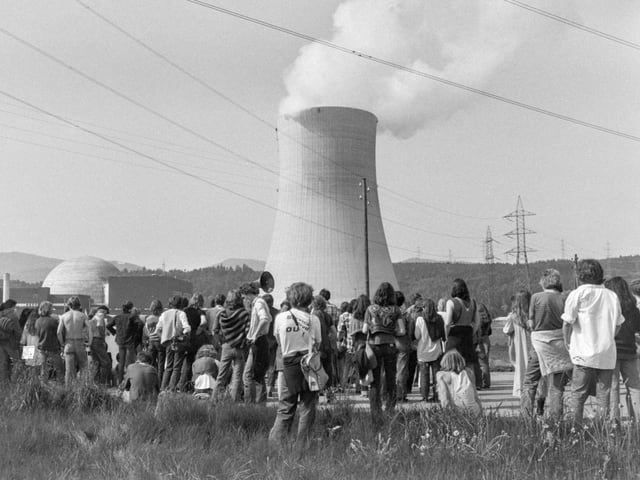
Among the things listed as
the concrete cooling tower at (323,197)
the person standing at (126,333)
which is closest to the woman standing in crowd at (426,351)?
the person standing at (126,333)

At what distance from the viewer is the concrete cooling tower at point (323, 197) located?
19.0 metres

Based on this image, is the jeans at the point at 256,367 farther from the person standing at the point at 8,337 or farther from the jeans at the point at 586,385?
the jeans at the point at 586,385

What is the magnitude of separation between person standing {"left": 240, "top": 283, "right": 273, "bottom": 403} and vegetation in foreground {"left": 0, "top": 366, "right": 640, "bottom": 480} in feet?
3.41

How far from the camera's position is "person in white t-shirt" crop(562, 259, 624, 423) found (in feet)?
14.6

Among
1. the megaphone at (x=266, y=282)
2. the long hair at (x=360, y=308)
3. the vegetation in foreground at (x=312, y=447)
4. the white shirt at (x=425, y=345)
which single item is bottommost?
the vegetation in foreground at (x=312, y=447)

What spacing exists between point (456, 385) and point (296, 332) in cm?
Answer: 128

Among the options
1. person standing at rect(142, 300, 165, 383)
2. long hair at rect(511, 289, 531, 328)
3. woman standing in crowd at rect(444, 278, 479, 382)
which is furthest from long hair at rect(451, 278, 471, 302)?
person standing at rect(142, 300, 165, 383)

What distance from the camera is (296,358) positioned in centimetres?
466

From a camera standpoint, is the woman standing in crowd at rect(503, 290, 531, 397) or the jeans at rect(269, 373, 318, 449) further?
the woman standing in crowd at rect(503, 290, 531, 397)

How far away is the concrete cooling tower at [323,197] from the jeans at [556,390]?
13734 mm

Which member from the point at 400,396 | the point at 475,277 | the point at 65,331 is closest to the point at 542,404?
the point at 400,396

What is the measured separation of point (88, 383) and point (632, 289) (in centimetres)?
445

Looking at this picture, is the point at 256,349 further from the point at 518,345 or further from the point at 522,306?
the point at 518,345

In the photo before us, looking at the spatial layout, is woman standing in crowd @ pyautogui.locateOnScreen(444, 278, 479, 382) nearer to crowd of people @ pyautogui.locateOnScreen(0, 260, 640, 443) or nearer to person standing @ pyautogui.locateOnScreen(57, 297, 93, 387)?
crowd of people @ pyautogui.locateOnScreen(0, 260, 640, 443)
